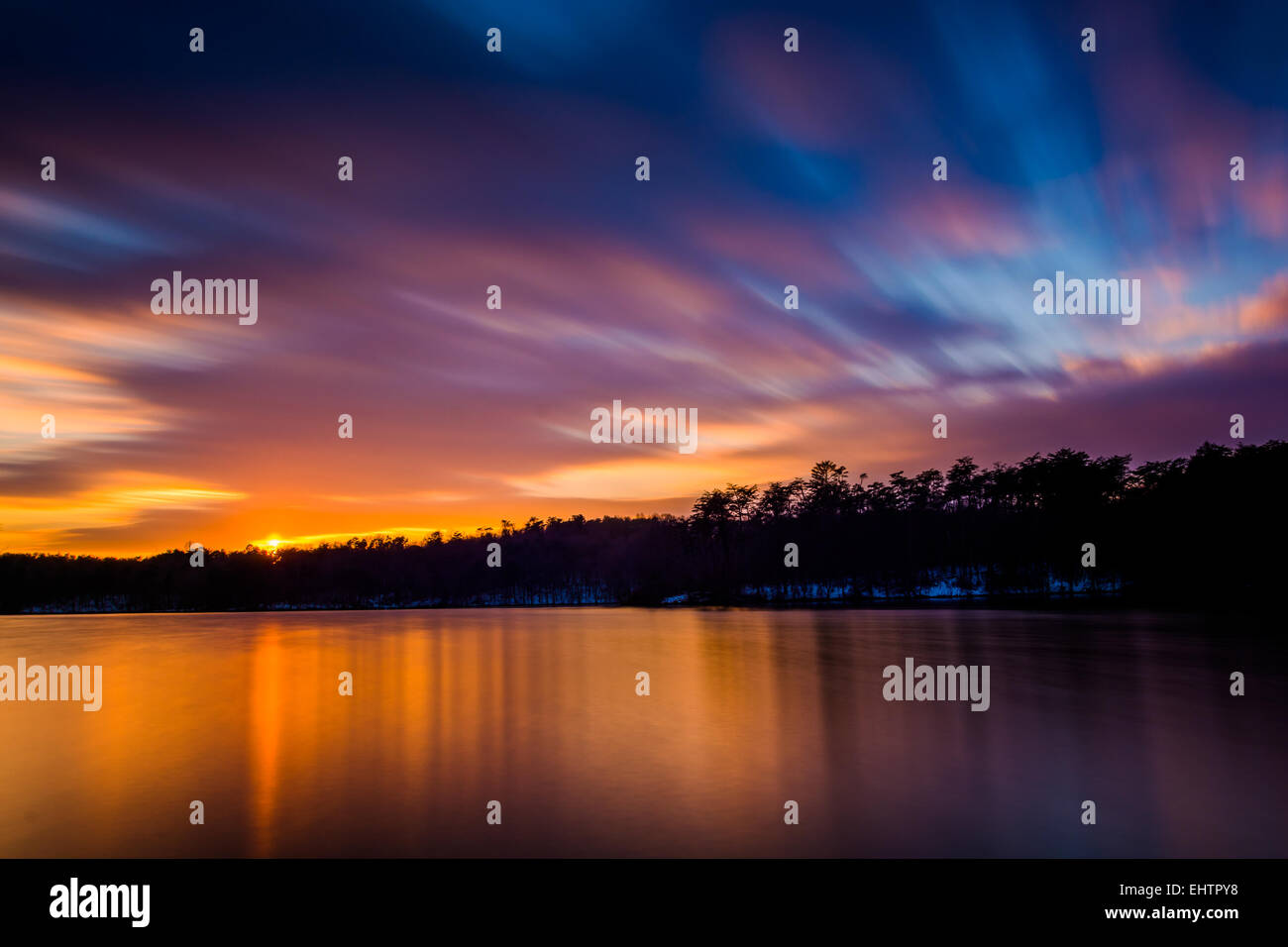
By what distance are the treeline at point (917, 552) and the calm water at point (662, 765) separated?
31430 mm

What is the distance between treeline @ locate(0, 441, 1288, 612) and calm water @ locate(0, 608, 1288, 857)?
103 ft

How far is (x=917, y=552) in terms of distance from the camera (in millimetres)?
126250

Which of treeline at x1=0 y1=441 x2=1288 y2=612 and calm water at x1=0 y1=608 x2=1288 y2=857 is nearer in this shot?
calm water at x1=0 y1=608 x2=1288 y2=857

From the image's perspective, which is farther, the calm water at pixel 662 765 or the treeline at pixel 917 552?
the treeline at pixel 917 552

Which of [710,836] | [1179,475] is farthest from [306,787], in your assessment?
[1179,475]

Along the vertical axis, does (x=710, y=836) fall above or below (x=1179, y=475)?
below

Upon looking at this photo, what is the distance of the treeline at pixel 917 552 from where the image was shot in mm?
77062

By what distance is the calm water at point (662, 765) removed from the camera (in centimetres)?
885

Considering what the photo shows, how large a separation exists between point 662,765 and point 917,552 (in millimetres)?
124122

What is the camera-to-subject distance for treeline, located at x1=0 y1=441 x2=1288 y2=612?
7706cm

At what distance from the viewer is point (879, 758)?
12523 millimetres

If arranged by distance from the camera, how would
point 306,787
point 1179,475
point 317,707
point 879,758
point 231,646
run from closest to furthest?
point 306,787, point 879,758, point 317,707, point 231,646, point 1179,475
